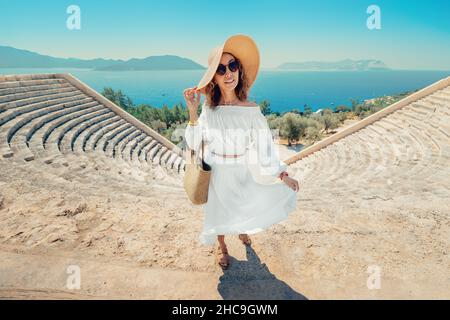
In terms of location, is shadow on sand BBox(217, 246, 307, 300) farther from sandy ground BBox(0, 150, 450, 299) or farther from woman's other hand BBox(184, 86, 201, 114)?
woman's other hand BBox(184, 86, 201, 114)

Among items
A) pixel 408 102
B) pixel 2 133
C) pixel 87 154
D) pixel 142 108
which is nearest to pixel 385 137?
pixel 408 102

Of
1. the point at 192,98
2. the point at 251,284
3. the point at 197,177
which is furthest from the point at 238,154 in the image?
the point at 251,284

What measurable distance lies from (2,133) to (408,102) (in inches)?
627

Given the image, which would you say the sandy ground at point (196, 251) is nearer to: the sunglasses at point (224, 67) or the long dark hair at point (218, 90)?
the long dark hair at point (218, 90)

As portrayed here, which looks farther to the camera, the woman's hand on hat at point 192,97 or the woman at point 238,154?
the woman at point 238,154

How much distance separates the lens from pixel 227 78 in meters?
2.24

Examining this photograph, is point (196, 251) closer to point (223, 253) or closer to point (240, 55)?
point (223, 253)

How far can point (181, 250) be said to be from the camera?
277 centimetres

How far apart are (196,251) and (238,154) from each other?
1.21 metres

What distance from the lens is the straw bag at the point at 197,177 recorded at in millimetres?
2258

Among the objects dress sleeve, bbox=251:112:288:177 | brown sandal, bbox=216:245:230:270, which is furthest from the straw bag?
brown sandal, bbox=216:245:230:270

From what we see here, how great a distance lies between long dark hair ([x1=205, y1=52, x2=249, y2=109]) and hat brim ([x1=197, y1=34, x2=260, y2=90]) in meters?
0.04

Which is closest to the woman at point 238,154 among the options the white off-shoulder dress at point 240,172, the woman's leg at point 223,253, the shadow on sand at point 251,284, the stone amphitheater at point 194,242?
the white off-shoulder dress at point 240,172
